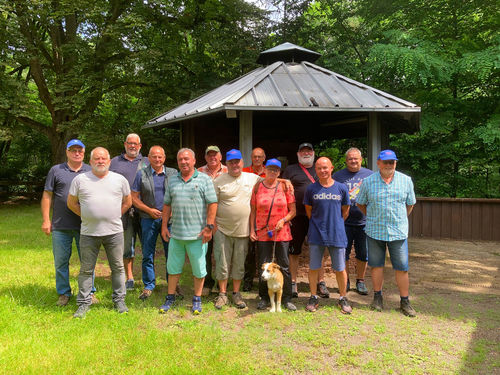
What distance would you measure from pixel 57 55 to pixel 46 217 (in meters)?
13.2

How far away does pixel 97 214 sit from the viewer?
13.6 ft

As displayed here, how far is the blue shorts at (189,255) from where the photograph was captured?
4418 mm

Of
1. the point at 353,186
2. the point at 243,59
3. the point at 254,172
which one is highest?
the point at 243,59

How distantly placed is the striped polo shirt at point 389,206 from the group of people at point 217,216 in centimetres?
1

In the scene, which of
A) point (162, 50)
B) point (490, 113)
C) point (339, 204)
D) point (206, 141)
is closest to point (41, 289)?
point (339, 204)

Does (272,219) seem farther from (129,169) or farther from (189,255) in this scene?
(129,169)

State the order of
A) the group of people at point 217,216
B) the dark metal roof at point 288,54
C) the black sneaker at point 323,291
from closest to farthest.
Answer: the group of people at point 217,216 → the black sneaker at point 323,291 → the dark metal roof at point 288,54

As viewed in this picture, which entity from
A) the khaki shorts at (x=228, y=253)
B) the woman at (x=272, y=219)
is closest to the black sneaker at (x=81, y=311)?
the khaki shorts at (x=228, y=253)

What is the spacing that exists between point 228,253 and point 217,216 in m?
0.49

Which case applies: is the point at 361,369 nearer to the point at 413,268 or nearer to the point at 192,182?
the point at 192,182

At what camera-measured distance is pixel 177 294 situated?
5082 millimetres

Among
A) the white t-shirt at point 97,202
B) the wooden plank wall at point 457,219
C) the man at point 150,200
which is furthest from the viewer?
the wooden plank wall at point 457,219

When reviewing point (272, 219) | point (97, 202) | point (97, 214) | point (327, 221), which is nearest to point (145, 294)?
point (97, 214)

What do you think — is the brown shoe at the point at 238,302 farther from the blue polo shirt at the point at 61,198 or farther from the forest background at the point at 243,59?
the forest background at the point at 243,59
